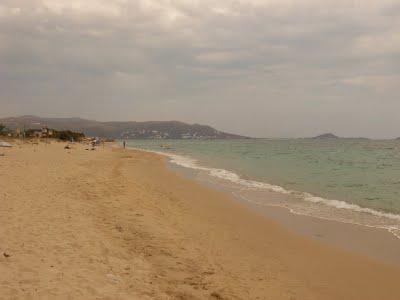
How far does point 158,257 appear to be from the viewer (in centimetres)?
776

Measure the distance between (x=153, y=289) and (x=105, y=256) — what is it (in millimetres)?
1603

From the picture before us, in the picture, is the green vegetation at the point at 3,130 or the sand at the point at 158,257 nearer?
the sand at the point at 158,257

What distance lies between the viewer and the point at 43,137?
75062 millimetres

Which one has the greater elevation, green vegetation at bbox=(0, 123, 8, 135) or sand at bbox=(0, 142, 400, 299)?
green vegetation at bbox=(0, 123, 8, 135)

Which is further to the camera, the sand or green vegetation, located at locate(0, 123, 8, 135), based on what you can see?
green vegetation, located at locate(0, 123, 8, 135)

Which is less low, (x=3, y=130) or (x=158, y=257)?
(x=3, y=130)

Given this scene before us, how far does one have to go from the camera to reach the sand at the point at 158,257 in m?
6.05

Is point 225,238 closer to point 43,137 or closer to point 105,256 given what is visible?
point 105,256

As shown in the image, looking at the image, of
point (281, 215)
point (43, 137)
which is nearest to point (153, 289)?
point (281, 215)

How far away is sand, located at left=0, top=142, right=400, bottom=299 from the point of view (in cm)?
605

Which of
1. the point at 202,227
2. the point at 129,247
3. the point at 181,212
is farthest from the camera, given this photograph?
the point at 181,212

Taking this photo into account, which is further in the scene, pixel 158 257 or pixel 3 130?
pixel 3 130

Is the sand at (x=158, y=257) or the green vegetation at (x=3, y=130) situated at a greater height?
the green vegetation at (x=3, y=130)

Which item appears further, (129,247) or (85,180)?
(85,180)
